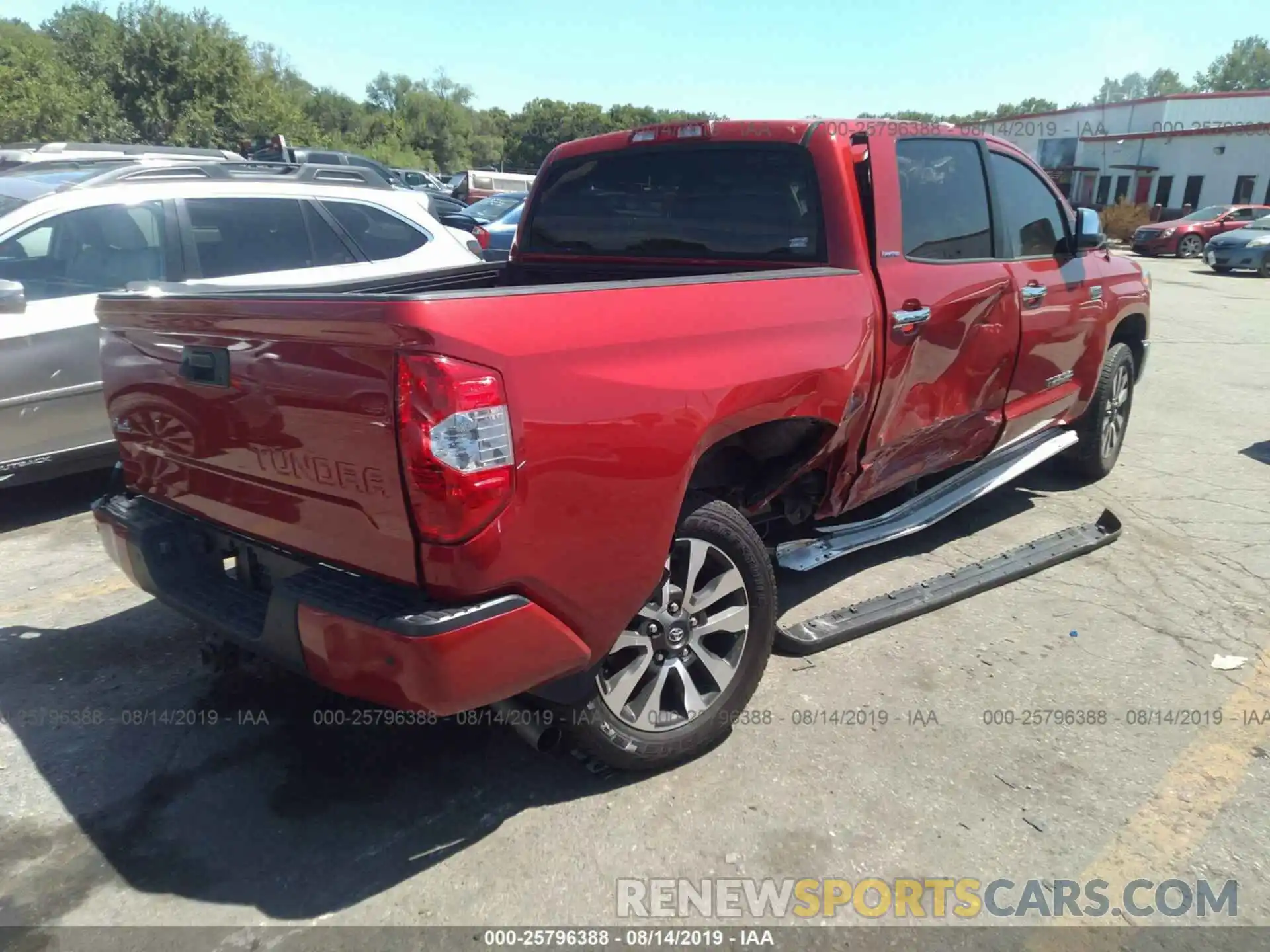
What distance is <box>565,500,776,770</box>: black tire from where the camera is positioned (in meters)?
2.75

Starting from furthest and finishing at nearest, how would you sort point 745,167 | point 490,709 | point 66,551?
point 66,551, point 745,167, point 490,709

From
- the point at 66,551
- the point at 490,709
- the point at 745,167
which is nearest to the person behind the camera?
the point at 490,709

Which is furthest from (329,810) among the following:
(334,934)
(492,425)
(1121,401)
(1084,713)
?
(1121,401)

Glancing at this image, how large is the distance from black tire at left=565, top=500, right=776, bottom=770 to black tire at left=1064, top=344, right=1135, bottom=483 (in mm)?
3401

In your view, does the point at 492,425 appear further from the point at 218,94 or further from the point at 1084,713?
the point at 218,94

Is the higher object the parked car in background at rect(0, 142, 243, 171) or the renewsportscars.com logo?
the parked car in background at rect(0, 142, 243, 171)

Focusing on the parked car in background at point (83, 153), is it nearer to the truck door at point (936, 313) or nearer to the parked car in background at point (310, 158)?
the parked car in background at point (310, 158)

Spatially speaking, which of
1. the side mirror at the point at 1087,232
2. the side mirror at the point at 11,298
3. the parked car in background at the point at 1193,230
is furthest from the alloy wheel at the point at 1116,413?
the parked car in background at the point at 1193,230

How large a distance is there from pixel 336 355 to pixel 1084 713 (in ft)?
9.25

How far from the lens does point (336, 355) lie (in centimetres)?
224

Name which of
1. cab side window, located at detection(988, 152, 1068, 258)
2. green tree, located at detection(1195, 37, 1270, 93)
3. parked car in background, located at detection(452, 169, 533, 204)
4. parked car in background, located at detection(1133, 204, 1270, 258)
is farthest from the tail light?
green tree, located at detection(1195, 37, 1270, 93)

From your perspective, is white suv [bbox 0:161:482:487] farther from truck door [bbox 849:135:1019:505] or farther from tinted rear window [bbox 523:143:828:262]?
truck door [bbox 849:135:1019:505]

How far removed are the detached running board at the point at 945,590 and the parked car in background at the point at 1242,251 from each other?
21.4 metres

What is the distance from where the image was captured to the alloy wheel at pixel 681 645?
284cm
